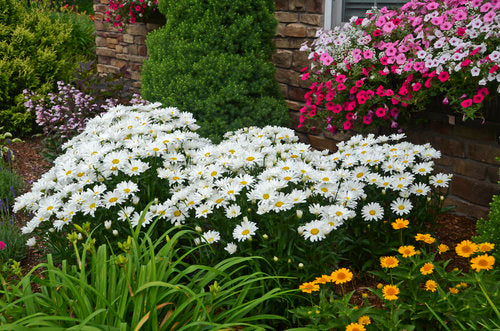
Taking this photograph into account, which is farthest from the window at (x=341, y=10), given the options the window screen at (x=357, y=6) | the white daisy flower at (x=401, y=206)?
the white daisy flower at (x=401, y=206)

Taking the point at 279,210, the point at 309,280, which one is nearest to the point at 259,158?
the point at 279,210

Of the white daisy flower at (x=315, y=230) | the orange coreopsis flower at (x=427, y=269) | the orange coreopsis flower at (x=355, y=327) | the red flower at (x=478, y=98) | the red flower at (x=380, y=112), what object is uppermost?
the red flower at (x=478, y=98)

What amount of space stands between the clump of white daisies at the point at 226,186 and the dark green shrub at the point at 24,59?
3.62 metres

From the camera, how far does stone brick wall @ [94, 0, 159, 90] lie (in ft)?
22.7

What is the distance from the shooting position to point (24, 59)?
257 inches

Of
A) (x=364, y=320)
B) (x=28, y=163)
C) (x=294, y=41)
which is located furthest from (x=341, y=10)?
(x=28, y=163)

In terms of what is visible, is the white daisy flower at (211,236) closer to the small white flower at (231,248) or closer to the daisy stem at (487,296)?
the small white flower at (231,248)

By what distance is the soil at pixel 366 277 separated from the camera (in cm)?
279

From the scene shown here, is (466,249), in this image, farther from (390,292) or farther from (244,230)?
(244,230)

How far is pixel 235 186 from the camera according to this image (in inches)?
102

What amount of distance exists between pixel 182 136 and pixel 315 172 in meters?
0.91

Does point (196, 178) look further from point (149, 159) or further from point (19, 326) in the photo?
point (19, 326)

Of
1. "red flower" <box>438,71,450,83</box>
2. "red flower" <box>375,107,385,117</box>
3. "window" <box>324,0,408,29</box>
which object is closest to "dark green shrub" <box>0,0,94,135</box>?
"window" <box>324,0,408,29</box>

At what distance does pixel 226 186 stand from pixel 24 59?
16.4 ft
